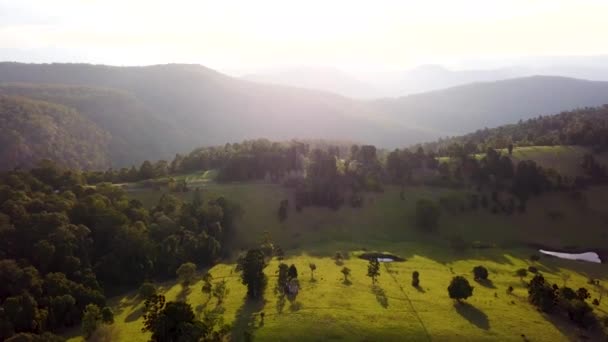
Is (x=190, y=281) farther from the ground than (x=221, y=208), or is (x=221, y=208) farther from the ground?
(x=221, y=208)

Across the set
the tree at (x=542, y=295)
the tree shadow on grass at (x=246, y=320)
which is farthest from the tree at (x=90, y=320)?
the tree at (x=542, y=295)

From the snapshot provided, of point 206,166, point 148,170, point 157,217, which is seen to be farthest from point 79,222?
point 206,166

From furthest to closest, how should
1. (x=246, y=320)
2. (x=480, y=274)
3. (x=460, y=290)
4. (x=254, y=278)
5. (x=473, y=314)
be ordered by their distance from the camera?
(x=480, y=274)
(x=254, y=278)
(x=460, y=290)
(x=473, y=314)
(x=246, y=320)

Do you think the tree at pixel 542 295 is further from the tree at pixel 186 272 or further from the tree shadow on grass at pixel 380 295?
the tree at pixel 186 272

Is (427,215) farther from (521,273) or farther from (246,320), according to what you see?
(246,320)

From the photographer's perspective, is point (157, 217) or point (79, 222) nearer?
point (79, 222)

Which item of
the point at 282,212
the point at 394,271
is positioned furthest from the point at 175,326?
the point at 282,212

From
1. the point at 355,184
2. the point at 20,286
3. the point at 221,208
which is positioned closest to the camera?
the point at 20,286

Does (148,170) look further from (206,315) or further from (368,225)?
(206,315)
